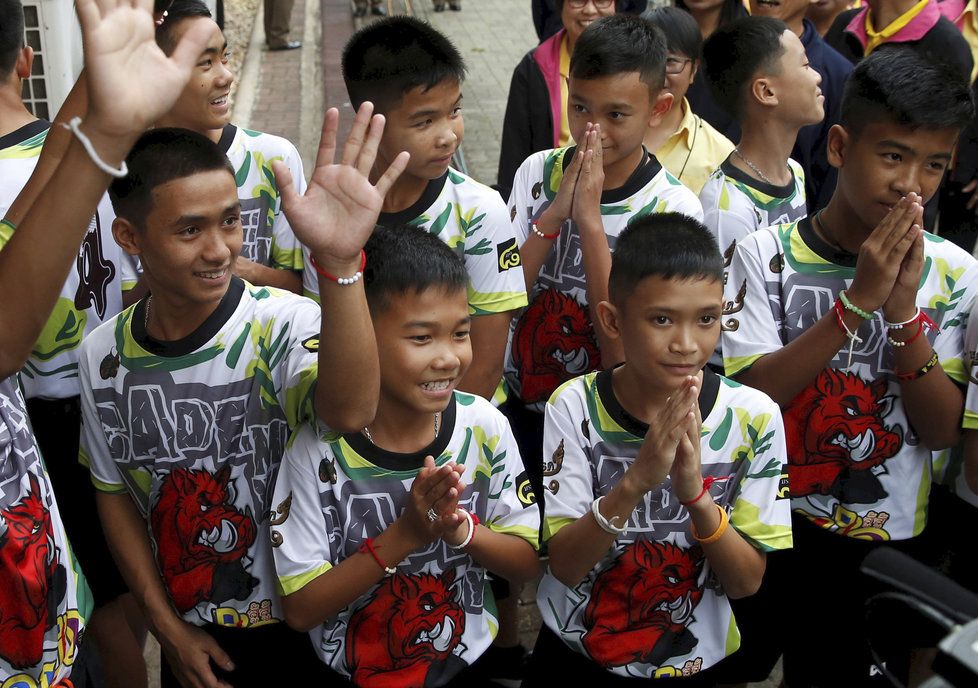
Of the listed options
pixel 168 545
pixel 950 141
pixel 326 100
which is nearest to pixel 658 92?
pixel 950 141

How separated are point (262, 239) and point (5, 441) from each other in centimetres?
128

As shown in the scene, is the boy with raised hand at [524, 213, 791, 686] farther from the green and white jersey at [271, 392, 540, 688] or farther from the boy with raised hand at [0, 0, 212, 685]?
the boy with raised hand at [0, 0, 212, 685]

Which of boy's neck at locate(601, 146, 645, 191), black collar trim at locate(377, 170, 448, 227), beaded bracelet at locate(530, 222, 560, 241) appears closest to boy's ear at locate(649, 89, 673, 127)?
boy's neck at locate(601, 146, 645, 191)

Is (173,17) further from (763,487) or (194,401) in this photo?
(763,487)

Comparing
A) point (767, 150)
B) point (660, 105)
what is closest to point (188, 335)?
point (660, 105)

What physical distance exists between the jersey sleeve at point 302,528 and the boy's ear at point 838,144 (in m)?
1.56

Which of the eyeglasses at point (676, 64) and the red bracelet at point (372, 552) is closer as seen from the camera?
the red bracelet at point (372, 552)

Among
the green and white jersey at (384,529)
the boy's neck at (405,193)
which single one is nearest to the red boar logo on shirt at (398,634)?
the green and white jersey at (384,529)

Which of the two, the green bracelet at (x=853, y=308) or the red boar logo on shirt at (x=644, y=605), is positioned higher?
the green bracelet at (x=853, y=308)

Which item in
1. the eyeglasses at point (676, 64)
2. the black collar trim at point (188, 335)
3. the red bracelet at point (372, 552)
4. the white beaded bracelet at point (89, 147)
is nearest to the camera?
the white beaded bracelet at point (89, 147)

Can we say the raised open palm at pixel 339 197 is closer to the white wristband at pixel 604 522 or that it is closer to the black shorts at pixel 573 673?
the white wristband at pixel 604 522

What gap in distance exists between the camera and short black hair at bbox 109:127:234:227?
2.21 m

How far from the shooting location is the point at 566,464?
2.25 meters

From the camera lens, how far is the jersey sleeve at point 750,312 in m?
2.54
